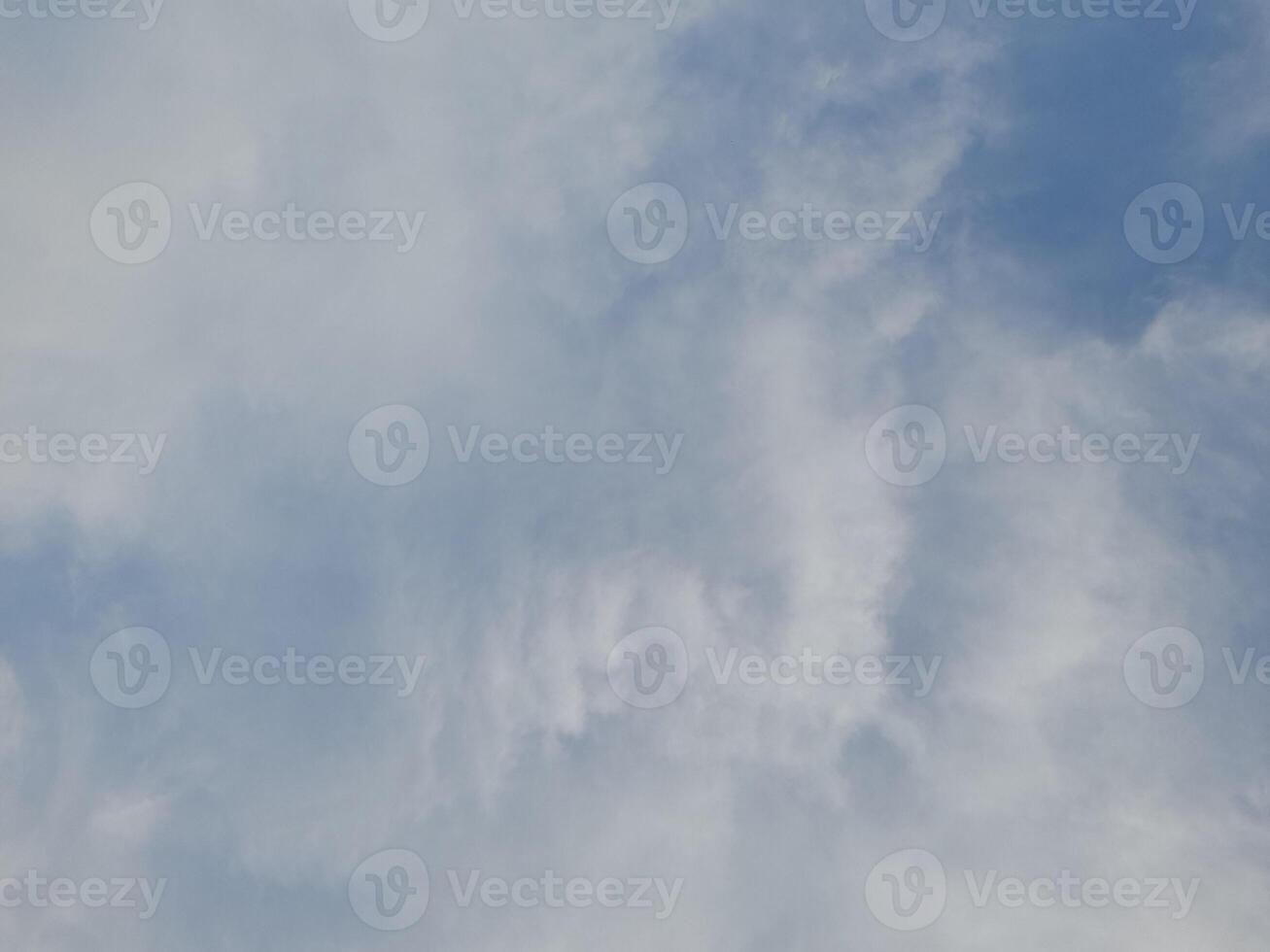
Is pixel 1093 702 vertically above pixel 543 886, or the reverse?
pixel 1093 702

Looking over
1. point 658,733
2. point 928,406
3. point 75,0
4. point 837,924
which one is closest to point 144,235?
point 75,0

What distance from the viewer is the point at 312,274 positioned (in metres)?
31.9

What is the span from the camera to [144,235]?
102 feet

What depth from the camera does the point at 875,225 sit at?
103ft

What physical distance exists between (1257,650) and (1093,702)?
5559 millimetres

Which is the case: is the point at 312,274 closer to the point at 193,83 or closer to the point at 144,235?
the point at 144,235

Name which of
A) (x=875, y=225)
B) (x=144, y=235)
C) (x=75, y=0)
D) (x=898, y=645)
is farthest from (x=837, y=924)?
(x=75, y=0)

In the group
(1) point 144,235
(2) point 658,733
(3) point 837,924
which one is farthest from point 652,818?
(1) point 144,235

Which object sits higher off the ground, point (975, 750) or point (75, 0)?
point (75, 0)

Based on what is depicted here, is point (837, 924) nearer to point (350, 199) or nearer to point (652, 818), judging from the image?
point (652, 818)

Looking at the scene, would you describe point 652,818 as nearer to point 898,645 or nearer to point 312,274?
point 898,645

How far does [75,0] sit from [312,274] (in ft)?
40.1

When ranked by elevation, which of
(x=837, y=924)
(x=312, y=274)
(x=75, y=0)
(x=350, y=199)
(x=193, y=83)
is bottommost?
(x=837, y=924)

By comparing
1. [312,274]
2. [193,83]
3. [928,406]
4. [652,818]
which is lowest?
[652,818]
